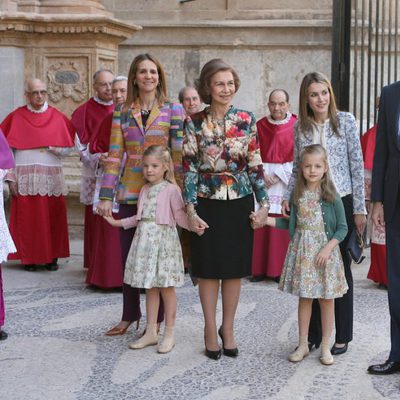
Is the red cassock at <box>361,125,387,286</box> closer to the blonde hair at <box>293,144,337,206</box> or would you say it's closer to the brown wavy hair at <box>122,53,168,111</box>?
the blonde hair at <box>293,144,337,206</box>

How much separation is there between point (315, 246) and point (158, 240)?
37.9 inches

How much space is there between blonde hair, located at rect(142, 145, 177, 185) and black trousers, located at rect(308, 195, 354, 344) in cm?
107

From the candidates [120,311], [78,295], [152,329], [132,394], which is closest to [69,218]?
[78,295]

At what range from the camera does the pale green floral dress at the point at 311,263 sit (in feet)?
18.2

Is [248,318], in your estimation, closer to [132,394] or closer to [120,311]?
[120,311]

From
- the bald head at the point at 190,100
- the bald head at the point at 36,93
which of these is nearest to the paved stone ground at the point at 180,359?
the bald head at the point at 190,100

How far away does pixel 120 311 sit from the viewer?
7031 millimetres

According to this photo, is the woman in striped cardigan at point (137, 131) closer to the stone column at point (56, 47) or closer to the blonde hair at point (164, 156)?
the blonde hair at point (164, 156)

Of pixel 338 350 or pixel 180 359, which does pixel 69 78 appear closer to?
pixel 180 359

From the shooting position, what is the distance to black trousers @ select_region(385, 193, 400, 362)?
5.28m

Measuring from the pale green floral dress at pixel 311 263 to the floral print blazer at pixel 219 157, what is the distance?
29 centimetres

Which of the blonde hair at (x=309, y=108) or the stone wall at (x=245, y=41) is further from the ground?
the stone wall at (x=245, y=41)

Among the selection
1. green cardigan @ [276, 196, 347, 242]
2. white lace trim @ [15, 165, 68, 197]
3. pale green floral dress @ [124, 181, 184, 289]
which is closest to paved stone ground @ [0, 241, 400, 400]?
pale green floral dress @ [124, 181, 184, 289]

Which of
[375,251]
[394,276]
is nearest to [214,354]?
[394,276]
